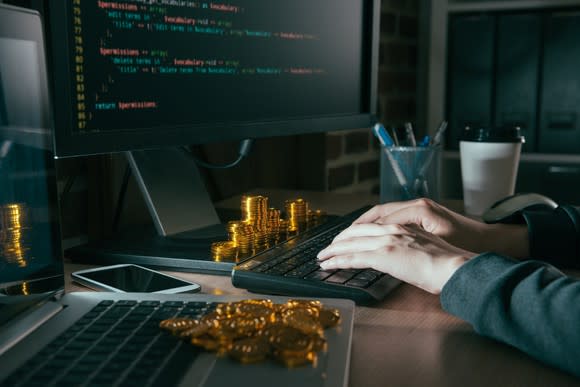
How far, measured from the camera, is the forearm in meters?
0.47

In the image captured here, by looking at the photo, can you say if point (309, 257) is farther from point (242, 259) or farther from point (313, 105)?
point (313, 105)

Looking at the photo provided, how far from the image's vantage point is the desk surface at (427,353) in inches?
17.7

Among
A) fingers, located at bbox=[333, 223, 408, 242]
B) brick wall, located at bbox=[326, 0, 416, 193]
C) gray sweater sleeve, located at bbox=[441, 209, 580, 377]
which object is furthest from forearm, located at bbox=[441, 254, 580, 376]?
brick wall, located at bbox=[326, 0, 416, 193]

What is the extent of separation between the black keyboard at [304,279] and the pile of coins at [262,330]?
89 mm

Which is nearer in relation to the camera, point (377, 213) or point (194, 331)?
point (194, 331)

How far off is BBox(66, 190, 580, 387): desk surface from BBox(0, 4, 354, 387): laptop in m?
0.03

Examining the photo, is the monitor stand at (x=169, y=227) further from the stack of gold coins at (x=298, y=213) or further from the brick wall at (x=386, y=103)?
the brick wall at (x=386, y=103)

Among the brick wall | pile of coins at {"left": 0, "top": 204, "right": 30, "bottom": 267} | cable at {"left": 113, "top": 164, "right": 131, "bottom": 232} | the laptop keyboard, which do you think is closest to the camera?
the laptop keyboard

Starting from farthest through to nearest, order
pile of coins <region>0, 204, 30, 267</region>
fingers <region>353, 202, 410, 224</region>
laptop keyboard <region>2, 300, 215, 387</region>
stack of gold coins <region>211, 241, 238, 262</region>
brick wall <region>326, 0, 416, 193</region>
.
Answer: brick wall <region>326, 0, 416, 193</region> < fingers <region>353, 202, 410, 224</region> < stack of gold coins <region>211, 241, 238, 262</region> < pile of coins <region>0, 204, 30, 267</region> < laptop keyboard <region>2, 300, 215, 387</region>

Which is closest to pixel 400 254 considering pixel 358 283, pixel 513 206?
pixel 358 283

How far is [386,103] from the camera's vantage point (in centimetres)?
183

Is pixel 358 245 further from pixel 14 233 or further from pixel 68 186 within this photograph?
pixel 68 186

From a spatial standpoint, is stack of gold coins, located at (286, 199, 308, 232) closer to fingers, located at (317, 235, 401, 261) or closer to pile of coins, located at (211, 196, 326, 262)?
pile of coins, located at (211, 196, 326, 262)

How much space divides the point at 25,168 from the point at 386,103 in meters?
1.42
